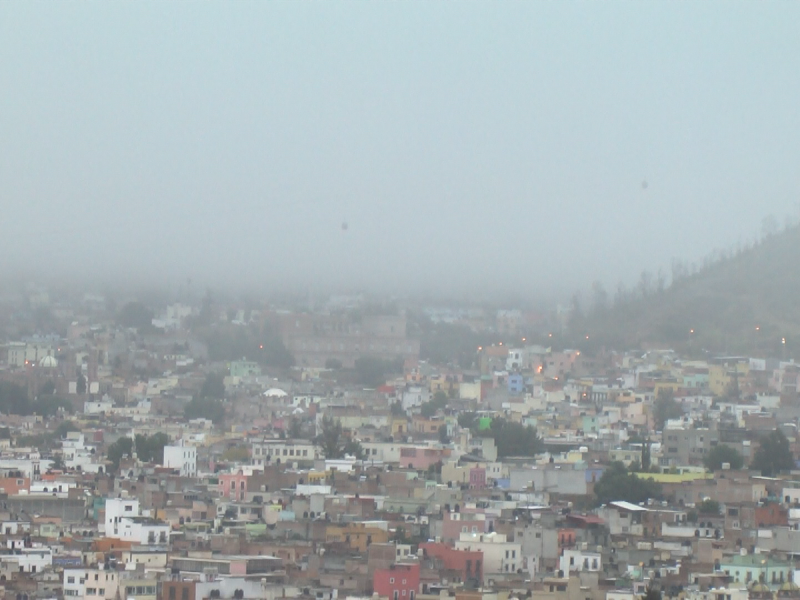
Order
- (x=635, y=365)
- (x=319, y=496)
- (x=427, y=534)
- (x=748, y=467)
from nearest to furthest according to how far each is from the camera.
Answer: (x=427, y=534) < (x=319, y=496) < (x=748, y=467) < (x=635, y=365)

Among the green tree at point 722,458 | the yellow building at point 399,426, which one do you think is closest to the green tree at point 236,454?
the yellow building at point 399,426

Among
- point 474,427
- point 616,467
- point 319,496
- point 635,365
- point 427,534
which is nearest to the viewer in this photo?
point 427,534

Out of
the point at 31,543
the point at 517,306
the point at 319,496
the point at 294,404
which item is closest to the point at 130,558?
the point at 31,543

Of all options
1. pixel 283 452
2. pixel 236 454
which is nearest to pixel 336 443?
pixel 283 452

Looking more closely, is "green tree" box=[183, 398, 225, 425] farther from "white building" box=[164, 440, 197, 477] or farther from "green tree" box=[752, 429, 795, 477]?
"green tree" box=[752, 429, 795, 477]

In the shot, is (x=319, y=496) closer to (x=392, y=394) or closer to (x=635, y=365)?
(x=392, y=394)
